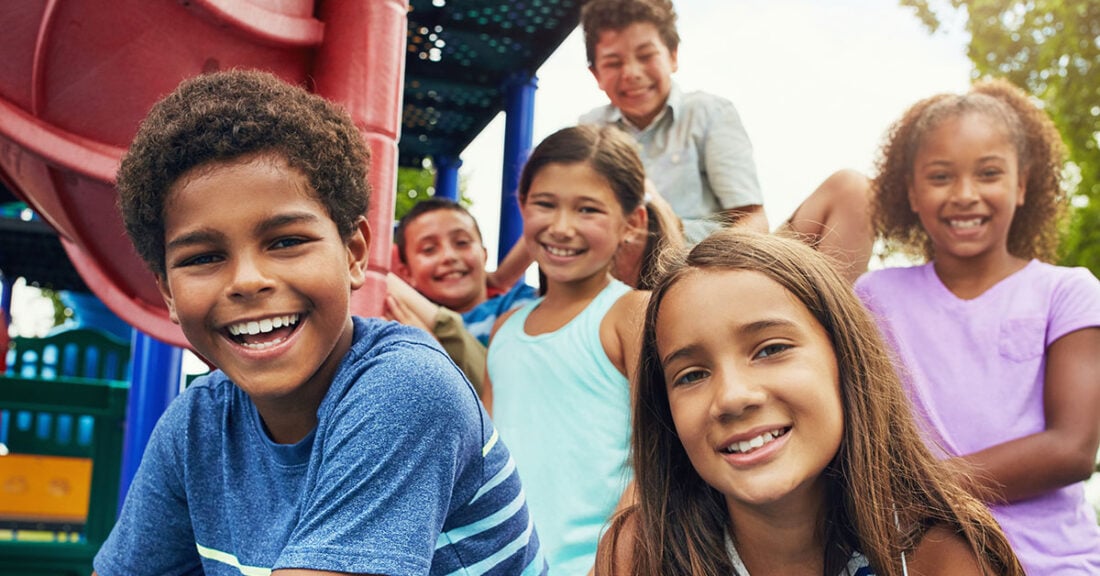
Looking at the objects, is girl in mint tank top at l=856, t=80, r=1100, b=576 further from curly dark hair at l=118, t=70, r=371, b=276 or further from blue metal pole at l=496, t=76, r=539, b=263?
blue metal pole at l=496, t=76, r=539, b=263

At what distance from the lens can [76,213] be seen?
2416mm

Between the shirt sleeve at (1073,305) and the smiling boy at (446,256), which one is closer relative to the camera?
the shirt sleeve at (1073,305)

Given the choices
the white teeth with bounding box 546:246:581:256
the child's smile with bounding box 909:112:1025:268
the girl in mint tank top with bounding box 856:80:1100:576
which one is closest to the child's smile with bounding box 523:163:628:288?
the white teeth with bounding box 546:246:581:256

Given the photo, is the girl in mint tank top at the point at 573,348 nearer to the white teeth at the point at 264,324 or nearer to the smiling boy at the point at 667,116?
the smiling boy at the point at 667,116

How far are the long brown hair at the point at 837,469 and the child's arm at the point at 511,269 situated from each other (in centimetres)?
195

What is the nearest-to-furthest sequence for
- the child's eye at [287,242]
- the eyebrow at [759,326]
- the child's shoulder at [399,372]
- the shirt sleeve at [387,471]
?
the shirt sleeve at [387,471], the child's shoulder at [399,372], the child's eye at [287,242], the eyebrow at [759,326]

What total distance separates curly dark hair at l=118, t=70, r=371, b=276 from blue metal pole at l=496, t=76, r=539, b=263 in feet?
8.26

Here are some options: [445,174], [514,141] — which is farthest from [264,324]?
→ [445,174]

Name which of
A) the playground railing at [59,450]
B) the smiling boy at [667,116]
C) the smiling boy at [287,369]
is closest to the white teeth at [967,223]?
the smiling boy at [667,116]

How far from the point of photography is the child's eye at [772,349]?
5.36 feet

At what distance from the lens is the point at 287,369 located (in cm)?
155

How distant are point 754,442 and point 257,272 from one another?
820mm

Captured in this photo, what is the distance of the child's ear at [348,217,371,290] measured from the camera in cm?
168

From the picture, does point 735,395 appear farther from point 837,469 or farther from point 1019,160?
point 1019,160
